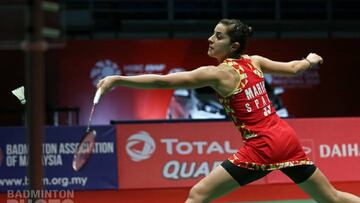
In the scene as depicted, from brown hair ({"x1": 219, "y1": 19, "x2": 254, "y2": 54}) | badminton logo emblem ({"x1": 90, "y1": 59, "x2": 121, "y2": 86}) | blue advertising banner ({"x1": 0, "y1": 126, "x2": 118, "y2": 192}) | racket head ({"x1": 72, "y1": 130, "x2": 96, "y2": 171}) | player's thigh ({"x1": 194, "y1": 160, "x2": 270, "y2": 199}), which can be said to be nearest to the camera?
racket head ({"x1": 72, "y1": 130, "x2": 96, "y2": 171})

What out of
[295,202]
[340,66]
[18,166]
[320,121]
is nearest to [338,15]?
[340,66]

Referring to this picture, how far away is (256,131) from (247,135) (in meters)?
0.08

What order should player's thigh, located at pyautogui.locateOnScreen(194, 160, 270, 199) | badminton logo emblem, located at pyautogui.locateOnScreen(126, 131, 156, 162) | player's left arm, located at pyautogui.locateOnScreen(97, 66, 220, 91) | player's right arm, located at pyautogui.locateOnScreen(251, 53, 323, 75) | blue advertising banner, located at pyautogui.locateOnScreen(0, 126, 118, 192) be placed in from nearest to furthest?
player's left arm, located at pyautogui.locateOnScreen(97, 66, 220, 91) < player's thigh, located at pyautogui.locateOnScreen(194, 160, 270, 199) < player's right arm, located at pyautogui.locateOnScreen(251, 53, 323, 75) < blue advertising banner, located at pyautogui.locateOnScreen(0, 126, 118, 192) < badminton logo emblem, located at pyautogui.locateOnScreen(126, 131, 156, 162)

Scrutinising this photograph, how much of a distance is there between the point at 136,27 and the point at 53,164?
7.22m

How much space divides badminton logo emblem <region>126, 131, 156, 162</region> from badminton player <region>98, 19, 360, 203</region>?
5004 millimetres

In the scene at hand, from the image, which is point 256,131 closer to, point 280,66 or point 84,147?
point 280,66

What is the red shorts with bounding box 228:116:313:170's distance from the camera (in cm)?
473

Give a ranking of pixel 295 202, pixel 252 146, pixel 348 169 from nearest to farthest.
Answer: pixel 252 146 < pixel 295 202 < pixel 348 169

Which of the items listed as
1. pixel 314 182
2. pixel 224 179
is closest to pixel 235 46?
pixel 224 179

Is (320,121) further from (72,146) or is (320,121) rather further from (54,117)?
(54,117)

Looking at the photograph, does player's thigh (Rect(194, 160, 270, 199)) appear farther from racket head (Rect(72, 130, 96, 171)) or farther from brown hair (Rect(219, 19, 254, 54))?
racket head (Rect(72, 130, 96, 171))

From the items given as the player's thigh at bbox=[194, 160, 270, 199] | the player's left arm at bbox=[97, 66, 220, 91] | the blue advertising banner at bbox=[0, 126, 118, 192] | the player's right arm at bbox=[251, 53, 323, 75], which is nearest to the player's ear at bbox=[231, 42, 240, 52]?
the player's right arm at bbox=[251, 53, 323, 75]

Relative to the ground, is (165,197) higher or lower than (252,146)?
lower

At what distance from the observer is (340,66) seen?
15633mm
